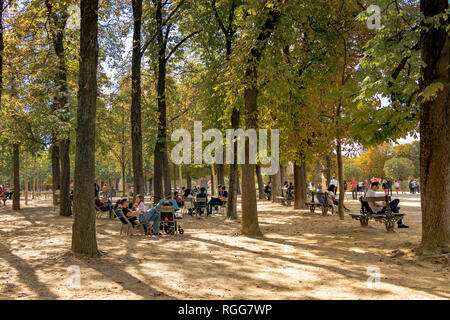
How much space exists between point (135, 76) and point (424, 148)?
11.0 m

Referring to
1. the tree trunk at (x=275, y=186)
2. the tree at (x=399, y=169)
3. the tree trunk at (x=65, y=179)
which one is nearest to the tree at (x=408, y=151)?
the tree at (x=399, y=169)

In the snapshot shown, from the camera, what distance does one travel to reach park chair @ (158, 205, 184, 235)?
42.4 feet

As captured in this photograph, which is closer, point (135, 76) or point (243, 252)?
point (243, 252)

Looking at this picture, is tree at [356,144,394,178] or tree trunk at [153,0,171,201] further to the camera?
tree at [356,144,394,178]

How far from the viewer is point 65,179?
18031mm

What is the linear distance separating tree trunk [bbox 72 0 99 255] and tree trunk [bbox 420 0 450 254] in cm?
724

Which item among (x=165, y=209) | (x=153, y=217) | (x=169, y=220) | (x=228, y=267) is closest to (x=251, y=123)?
(x=165, y=209)

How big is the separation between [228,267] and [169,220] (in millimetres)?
5561

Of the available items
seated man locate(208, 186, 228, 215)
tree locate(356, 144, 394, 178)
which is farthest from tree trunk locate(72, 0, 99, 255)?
tree locate(356, 144, 394, 178)

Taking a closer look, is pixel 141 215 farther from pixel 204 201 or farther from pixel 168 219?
pixel 204 201

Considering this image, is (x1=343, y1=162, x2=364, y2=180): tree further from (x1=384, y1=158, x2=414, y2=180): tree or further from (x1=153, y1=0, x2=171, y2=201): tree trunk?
(x1=153, y1=0, x2=171, y2=201): tree trunk

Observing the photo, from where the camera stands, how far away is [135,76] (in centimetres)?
1534

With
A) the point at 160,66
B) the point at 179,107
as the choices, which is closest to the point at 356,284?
the point at 160,66

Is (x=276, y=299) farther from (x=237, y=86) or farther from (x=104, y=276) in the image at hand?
(x=237, y=86)
